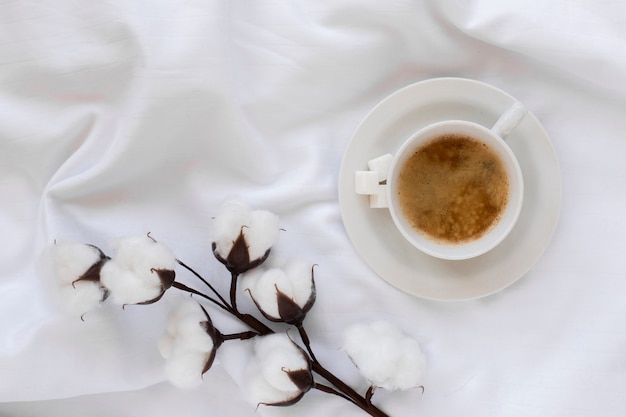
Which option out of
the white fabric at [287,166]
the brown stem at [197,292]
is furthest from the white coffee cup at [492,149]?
the brown stem at [197,292]

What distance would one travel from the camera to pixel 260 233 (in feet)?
3.56

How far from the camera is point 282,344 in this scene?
3.59ft

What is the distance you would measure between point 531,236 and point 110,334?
0.78 m

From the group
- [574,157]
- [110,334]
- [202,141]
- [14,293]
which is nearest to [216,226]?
[202,141]

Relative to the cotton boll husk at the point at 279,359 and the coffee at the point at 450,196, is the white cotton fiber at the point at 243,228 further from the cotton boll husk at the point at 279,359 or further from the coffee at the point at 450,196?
the coffee at the point at 450,196

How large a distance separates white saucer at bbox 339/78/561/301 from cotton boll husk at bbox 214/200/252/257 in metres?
0.19

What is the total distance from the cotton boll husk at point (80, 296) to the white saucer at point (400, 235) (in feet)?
1.46

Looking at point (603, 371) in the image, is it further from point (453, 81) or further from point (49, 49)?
point (49, 49)

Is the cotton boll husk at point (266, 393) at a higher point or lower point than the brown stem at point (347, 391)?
lower

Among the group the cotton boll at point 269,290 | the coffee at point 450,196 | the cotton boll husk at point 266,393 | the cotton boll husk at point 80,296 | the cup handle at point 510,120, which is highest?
the cup handle at point 510,120

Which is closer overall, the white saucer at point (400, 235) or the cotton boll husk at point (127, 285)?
the cotton boll husk at point (127, 285)

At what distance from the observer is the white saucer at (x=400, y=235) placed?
44.2 inches

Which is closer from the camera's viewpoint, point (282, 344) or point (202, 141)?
point (282, 344)

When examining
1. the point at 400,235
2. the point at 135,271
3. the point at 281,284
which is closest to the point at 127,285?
the point at 135,271
